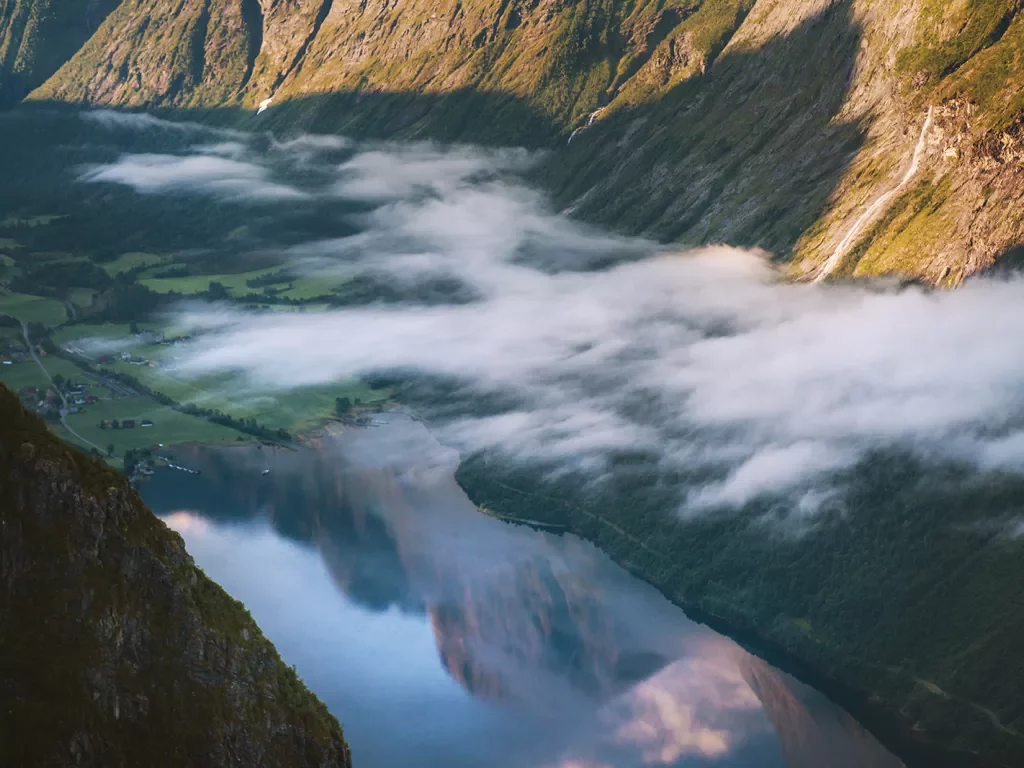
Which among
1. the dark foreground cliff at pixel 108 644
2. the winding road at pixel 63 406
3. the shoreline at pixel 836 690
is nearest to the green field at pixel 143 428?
the winding road at pixel 63 406

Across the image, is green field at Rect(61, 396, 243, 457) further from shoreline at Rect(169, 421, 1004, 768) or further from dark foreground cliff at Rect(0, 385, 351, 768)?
dark foreground cliff at Rect(0, 385, 351, 768)

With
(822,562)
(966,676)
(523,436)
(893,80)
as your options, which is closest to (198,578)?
(966,676)

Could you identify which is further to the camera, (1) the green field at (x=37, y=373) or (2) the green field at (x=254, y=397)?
(2) the green field at (x=254, y=397)

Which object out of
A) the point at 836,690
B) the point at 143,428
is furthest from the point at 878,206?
the point at 143,428

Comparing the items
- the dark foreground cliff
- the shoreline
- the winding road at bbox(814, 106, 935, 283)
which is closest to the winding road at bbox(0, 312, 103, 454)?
the shoreline

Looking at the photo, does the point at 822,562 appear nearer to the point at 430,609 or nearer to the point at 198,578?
the point at 430,609

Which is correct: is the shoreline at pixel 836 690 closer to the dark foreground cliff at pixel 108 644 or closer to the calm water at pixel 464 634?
the calm water at pixel 464 634
